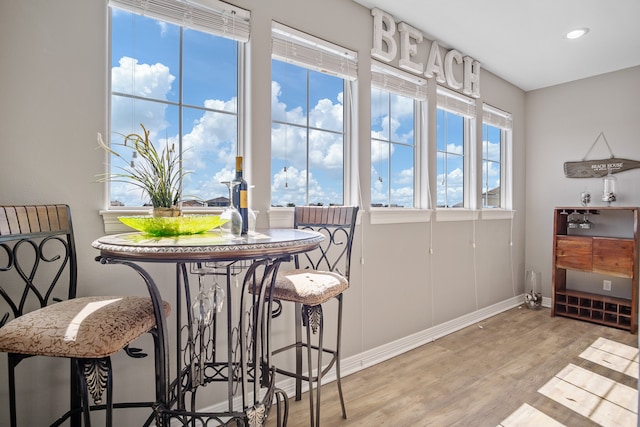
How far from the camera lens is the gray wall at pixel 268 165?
53.9 inches

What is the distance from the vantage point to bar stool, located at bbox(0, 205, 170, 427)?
944mm

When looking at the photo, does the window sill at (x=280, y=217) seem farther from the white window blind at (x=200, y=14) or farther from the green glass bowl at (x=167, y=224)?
the white window blind at (x=200, y=14)

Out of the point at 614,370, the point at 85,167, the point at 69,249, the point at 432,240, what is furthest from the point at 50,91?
the point at 614,370

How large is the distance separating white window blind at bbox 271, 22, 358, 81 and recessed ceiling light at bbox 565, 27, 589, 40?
187cm

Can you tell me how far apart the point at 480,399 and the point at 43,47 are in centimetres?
279

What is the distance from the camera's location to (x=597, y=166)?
3.60 metres

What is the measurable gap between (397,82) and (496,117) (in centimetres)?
168

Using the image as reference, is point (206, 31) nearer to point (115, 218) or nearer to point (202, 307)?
point (115, 218)

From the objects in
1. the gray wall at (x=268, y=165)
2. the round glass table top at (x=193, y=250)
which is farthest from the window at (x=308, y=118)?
the round glass table top at (x=193, y=250)

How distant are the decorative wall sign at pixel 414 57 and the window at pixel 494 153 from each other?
46cm

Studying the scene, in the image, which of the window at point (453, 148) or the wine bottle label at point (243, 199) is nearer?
the wine bottle label at point (243, 199)

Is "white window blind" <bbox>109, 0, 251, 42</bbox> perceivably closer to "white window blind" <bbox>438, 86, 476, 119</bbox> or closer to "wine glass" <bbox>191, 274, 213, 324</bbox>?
"wine glass" <bbox>191, 274, 213, 324</bbox>

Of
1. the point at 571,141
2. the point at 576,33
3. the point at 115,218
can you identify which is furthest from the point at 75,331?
the point at 571,141

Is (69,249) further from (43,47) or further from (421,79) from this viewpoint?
(421,79)
